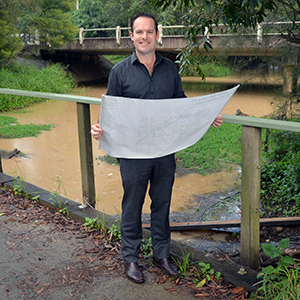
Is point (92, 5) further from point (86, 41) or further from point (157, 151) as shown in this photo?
point (157, 151)

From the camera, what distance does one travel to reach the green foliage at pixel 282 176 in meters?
5.10

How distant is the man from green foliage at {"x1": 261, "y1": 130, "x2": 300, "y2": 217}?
3048 millimetres

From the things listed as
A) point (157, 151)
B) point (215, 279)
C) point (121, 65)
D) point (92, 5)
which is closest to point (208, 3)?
point (121, 65)

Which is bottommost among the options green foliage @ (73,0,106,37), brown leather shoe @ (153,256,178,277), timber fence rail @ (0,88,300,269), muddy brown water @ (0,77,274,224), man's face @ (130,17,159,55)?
muddy brown water @ (0,77,274,224)

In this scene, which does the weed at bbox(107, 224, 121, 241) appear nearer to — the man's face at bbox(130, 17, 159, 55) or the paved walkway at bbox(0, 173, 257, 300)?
the paved walkway at bbox(0, 173, 257, 300)

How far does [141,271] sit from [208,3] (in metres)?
1.90

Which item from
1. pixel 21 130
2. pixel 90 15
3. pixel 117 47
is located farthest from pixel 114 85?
pixel 90 15

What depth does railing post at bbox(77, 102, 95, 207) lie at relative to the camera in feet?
9.55

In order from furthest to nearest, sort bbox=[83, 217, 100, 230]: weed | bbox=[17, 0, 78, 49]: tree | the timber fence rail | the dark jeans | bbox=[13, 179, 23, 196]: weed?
1. bbox=[17, 0, 78, 49]: tree
2. bbox=[13, 179, 23, 196]: weed
3. bbox=[83, 217, 100, 230]: weed
4. the dark jeans
5. the timber fence rail

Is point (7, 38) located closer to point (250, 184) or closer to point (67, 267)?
point (67, 267)

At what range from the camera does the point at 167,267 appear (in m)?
2.22

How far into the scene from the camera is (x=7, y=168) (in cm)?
658

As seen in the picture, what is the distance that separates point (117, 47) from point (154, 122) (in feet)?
72.0

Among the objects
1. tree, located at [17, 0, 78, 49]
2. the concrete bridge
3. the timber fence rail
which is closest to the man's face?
the timber fence rail
